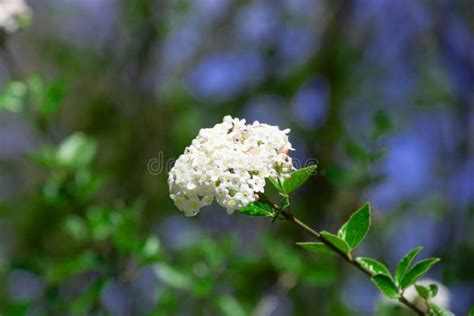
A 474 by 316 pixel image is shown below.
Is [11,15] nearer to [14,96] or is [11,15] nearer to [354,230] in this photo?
[14,96]

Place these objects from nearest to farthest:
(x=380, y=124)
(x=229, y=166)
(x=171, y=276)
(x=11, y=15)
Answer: (x=229, y=166) < (x=380, y=124) < (x=171, y=276) < (x=11, y=15)

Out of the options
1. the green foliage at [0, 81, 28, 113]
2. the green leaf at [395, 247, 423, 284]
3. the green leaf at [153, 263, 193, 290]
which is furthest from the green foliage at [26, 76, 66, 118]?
the green leaf at [395, 247, 423, 284]

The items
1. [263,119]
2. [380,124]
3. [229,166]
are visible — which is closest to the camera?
[229,166]

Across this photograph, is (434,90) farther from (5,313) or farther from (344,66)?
(5,313)

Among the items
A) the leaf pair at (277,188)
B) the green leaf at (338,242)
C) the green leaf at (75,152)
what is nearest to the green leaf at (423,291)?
the green leaf at (338,242)

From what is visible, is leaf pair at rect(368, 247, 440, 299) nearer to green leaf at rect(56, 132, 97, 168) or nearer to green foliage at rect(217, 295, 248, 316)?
green foliage at rect(217, 295, 248, 316)

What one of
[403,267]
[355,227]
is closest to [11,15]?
[355,227]
